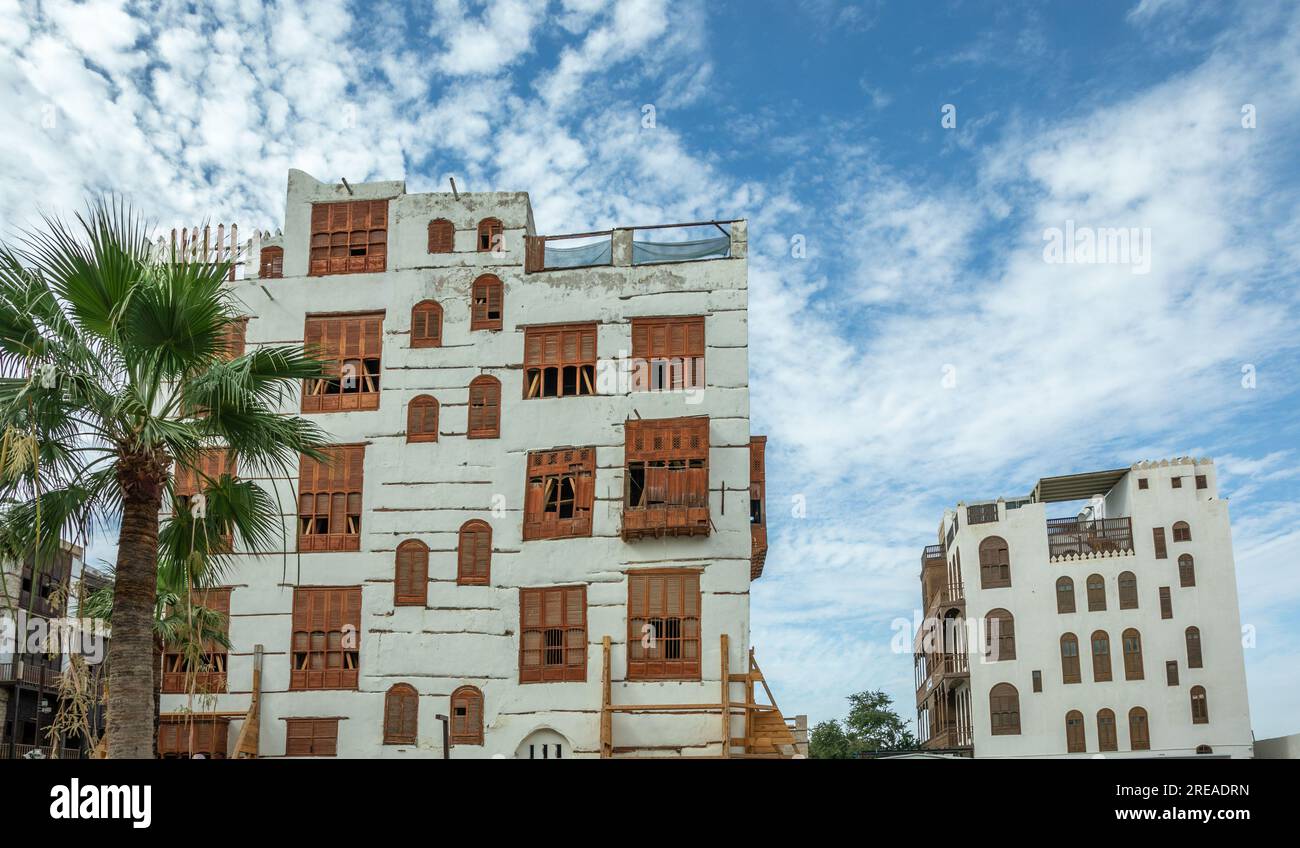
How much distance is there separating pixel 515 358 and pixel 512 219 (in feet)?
13.6

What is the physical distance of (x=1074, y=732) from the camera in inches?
2322

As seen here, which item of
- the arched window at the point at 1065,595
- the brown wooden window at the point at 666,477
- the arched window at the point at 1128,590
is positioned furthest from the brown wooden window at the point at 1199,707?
the brown wooden window at the point at 666,477

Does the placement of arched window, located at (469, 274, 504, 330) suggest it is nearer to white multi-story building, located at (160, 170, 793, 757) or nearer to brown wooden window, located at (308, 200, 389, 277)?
white multi-story building, located at (160, 170, 793, 757)

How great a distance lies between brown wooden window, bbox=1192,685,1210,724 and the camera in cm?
5761

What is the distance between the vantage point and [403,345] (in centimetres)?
3359

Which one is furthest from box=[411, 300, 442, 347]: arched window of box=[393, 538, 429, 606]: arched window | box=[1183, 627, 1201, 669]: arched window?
box=[1183, 627, 1201, 669]: arched window

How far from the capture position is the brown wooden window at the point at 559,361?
107 feet

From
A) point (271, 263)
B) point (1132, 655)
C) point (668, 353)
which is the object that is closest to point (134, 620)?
point (668, 353)

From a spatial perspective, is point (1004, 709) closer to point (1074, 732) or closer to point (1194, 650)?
point (1074, 732)

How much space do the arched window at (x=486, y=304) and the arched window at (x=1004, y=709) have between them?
37.7 m

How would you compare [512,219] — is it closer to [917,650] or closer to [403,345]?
[403,345]

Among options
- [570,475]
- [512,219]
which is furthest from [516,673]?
[512,219]

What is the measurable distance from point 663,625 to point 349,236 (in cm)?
1447
